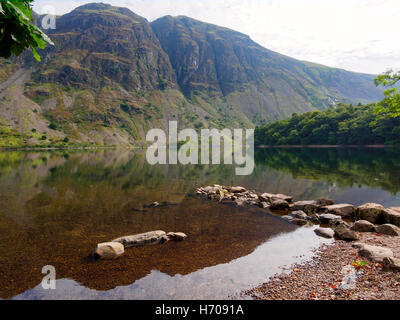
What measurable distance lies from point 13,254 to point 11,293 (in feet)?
16.0

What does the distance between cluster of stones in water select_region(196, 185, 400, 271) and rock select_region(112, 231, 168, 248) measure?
40.7 ft

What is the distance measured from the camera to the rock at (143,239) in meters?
16.5

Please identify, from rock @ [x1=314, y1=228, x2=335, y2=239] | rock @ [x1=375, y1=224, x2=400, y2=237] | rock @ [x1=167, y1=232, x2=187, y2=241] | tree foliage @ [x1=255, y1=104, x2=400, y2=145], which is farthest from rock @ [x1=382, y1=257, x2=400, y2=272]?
tree foliage @ [x1=255, y1=104, x2=400, y2=145]

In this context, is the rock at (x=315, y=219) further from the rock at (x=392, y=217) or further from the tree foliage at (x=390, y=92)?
the tree foliage at (x=390, y=92)

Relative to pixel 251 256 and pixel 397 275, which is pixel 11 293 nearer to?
pixel 251 256

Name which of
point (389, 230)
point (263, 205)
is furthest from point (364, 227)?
point (263, 205)

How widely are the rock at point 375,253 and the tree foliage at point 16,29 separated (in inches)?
656

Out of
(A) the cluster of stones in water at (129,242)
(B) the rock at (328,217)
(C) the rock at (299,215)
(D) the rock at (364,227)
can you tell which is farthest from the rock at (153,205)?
(D) the rock at (364,227)

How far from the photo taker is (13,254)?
1500cm

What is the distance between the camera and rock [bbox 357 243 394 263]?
12.9 metres

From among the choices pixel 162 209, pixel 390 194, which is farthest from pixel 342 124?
pixel 162 209

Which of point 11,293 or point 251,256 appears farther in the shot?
point 251,256

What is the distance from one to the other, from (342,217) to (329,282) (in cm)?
1391

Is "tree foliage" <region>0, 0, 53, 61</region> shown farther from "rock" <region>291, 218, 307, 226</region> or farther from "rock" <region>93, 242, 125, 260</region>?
"rock" <region>291, 218, 307, 226</region>
